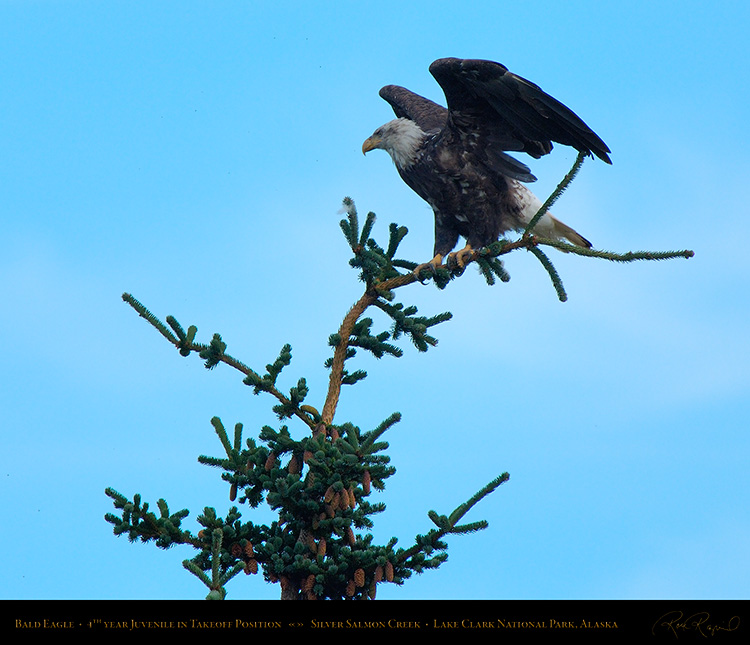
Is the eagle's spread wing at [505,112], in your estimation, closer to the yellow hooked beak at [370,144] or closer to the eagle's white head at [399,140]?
the eagle's white head at [399,140]

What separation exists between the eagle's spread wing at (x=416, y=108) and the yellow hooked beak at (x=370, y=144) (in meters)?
0.47

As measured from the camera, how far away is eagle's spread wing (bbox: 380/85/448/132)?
846 centimetres

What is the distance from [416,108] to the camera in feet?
29.4

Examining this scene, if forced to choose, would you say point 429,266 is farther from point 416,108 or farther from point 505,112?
point 416,108

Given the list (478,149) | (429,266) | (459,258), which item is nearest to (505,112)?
(478,149)

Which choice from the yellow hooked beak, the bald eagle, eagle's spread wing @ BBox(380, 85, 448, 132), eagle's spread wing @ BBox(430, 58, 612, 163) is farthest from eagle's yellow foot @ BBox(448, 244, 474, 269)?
the yellow hooked beak

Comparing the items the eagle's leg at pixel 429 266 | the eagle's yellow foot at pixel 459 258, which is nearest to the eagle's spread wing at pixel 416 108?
the eagle's leg at pixel 429 266

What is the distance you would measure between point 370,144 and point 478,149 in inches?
56.3

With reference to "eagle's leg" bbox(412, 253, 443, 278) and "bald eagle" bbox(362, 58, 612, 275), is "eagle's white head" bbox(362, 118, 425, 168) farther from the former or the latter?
"eagle's leg" bbox(412, 253, 443, 278)
